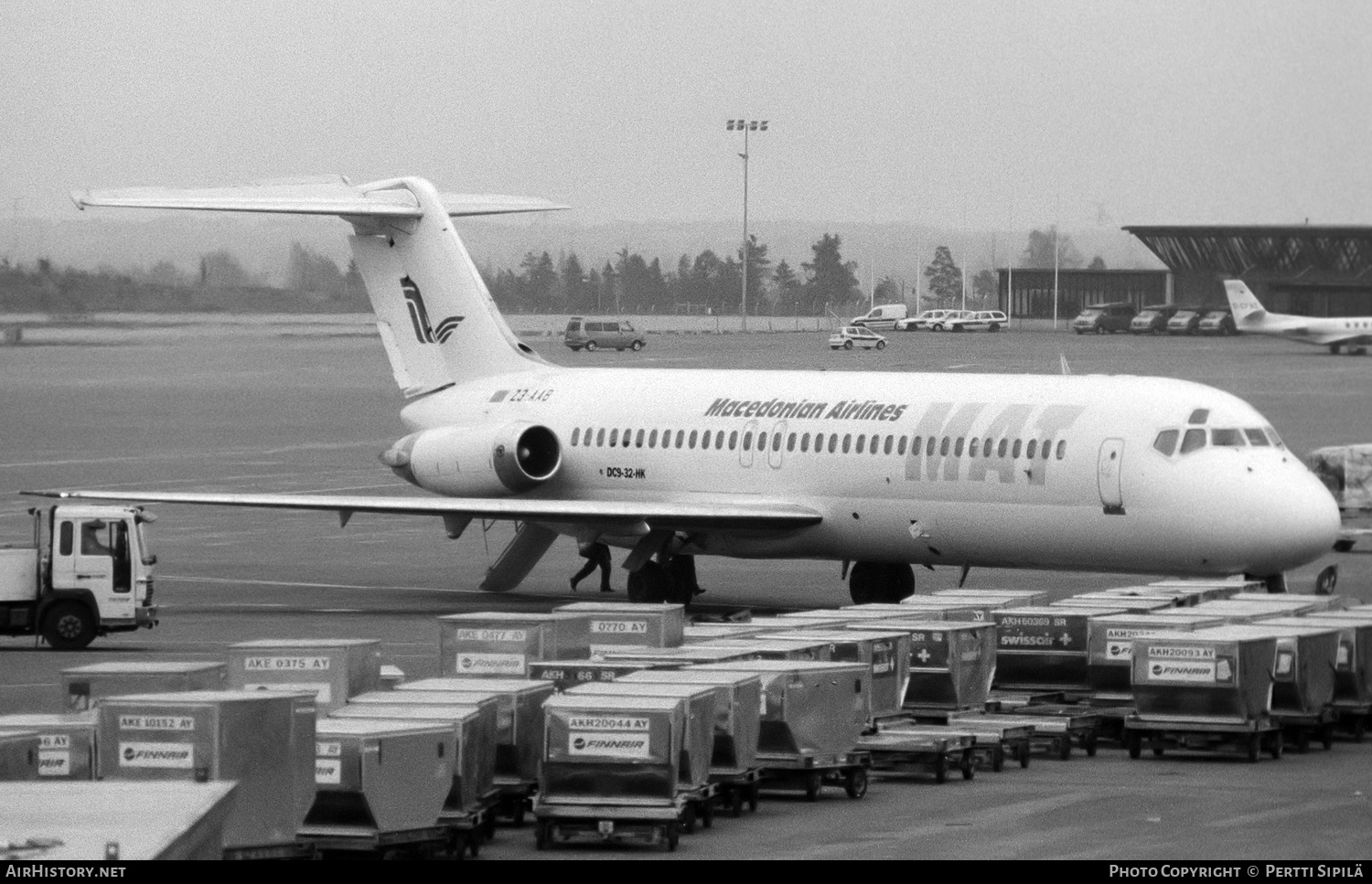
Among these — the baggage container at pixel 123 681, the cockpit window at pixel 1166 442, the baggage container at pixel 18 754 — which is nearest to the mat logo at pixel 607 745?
the baggage container at pixel 123 681

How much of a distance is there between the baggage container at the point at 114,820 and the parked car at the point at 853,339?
56.3 meters

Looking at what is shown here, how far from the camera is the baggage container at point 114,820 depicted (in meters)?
10.5

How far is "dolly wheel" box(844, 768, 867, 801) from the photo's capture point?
18766mm

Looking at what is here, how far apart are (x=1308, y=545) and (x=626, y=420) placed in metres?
9.88

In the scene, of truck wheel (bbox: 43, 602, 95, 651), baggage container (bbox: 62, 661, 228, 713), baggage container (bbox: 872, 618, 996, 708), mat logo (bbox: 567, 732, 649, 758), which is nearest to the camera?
mat logo (bbox: 567, 732, 649, 758)

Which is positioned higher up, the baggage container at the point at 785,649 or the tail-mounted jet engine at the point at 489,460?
the tail-mounted jet engine at the point at 489,460

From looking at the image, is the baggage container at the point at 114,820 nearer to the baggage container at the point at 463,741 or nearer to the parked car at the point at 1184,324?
the baggage container at the point at 463,741

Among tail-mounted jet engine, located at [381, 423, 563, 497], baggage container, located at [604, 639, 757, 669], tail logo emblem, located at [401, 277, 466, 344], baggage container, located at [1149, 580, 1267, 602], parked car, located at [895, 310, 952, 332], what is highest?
parked car, located at [895, 310, 952, 332]

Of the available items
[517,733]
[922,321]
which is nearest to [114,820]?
[517,733]

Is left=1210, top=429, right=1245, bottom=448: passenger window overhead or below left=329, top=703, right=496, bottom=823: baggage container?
overhead

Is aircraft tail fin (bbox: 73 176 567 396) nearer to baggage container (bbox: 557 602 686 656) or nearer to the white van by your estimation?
baggage container (bbox: 557 602 686 656)

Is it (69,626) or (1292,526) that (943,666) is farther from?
(69,626)

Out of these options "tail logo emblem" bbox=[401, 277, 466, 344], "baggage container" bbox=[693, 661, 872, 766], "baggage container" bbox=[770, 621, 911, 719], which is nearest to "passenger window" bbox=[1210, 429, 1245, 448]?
"baggage container" bbox=[770, 621, 911, 719]

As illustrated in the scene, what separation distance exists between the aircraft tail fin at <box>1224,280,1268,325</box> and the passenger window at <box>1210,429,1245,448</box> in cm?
5728
